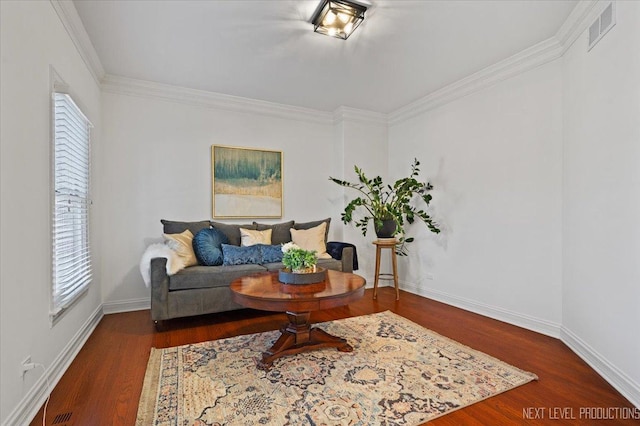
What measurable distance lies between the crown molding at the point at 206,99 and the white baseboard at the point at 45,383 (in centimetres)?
255

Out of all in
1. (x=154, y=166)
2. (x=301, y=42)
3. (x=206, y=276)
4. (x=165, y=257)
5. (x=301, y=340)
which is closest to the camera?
(x=301, y=340)

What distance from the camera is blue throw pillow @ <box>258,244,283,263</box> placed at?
3650mm

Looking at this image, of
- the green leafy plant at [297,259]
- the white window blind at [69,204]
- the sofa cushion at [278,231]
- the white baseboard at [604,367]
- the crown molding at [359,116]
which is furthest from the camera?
the crown molding at [359,116]

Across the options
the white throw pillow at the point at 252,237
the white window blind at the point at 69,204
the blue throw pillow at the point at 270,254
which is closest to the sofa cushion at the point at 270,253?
the blue throw pillow at the point at 270,254

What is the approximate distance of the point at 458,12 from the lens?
245 centimetres

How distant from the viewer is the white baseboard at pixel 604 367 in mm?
1790

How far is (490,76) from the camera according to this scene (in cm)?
339

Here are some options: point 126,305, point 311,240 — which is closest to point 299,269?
point 311,240

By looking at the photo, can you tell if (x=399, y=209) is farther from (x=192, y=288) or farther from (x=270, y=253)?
(x=192, y=288)

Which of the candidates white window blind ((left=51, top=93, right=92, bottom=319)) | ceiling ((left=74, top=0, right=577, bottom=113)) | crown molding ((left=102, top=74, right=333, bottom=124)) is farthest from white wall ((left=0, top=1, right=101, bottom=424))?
crown molding ((left=102, top=74, right=333, bottom=124))

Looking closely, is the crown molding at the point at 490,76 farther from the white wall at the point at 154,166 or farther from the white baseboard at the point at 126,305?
the white baseboard at the point at 126,305

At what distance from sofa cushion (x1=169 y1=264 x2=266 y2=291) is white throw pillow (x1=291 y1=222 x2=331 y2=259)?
0.86 metres

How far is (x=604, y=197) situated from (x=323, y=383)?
2.24 meters

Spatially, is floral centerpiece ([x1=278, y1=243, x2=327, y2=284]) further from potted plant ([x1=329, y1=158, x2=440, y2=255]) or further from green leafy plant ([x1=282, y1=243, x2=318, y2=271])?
potted plant ([x1=329, y1=158, x2=440, y2=255])
